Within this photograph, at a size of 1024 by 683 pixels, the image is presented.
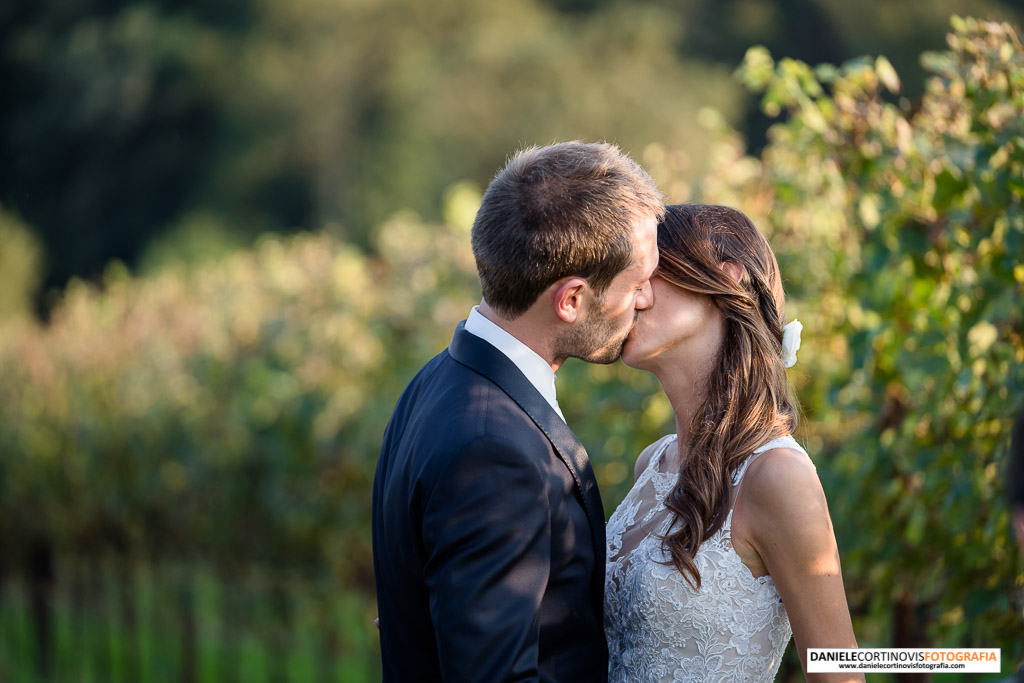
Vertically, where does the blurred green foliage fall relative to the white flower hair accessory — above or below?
above

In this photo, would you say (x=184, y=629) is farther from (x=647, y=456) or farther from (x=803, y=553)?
(x=803, y=553)

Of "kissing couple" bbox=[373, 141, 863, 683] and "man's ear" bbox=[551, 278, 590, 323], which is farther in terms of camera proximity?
"man's ear" bbox=[551, 278, 590, 323]

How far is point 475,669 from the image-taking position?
206cm

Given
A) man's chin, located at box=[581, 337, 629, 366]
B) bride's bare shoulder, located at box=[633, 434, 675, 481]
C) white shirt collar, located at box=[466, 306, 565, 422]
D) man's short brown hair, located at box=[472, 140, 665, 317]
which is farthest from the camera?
bride's bare shoulder, located at box=[633, 434, 675, 481]

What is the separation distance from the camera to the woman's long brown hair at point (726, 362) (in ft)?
8.84

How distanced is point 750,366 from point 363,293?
425 centimetres

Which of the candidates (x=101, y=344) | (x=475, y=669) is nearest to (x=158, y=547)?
(x=101, y=344)

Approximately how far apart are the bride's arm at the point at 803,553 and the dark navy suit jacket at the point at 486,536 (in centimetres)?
45

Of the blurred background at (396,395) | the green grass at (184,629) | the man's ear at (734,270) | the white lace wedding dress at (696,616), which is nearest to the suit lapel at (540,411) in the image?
the white lace wedding dress at (696,616)

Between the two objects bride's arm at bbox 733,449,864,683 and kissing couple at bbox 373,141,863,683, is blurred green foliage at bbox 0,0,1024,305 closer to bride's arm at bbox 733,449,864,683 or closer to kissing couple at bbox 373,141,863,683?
kissing couple at bbox 373,141,863,683

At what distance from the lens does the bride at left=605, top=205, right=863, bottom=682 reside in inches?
98.5

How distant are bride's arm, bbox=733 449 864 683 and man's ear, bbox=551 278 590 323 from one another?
0.68 meters

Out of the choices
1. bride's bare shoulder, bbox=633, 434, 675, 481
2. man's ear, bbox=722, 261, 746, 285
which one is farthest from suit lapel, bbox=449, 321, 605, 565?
bride's bare shoulder, bbox=633, 434, 675, 481

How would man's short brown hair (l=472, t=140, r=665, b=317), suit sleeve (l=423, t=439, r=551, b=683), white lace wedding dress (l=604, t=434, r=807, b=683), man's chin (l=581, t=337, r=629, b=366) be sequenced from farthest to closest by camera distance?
1. white lace wedding dress (l=604, t=434, r=807, b=683)
2. man's chin (l=581, t=337, r=629, b=366)
3. man's short brown hair (l=472, t=140, r=665, b=317)
4. suit sleeve (l=423, t=439, r=551, b=683)
